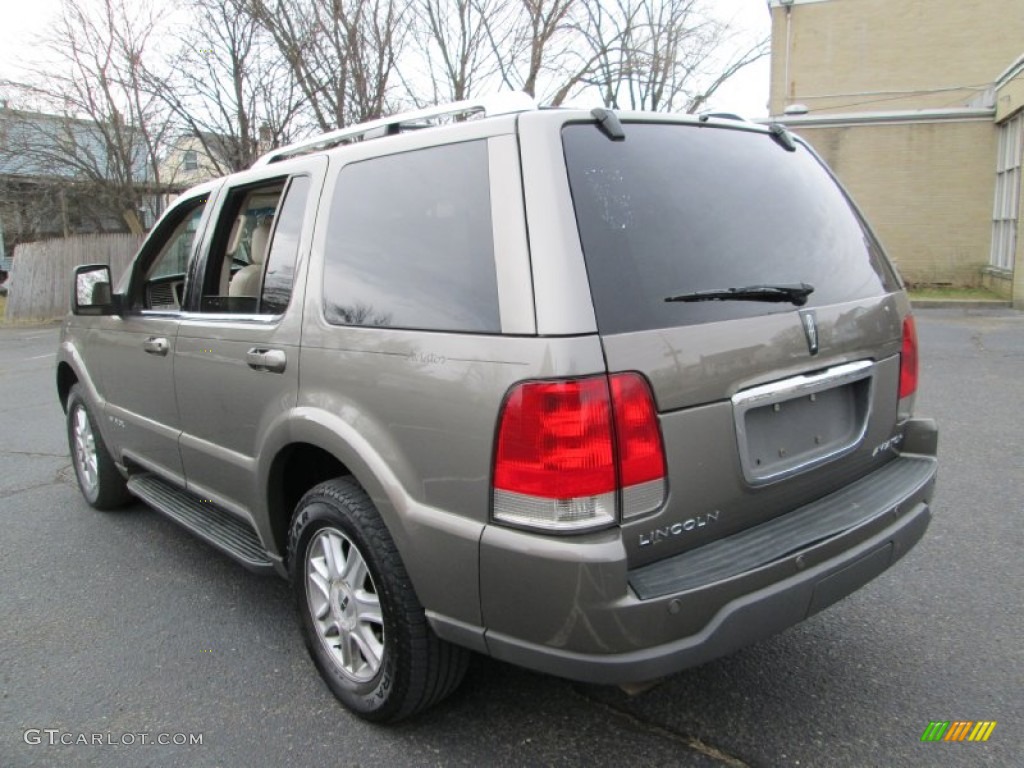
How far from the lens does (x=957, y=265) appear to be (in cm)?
1753

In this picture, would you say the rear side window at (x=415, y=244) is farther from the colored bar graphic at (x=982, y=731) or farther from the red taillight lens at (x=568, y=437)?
the colored bar graphic at (x=982, y=731)

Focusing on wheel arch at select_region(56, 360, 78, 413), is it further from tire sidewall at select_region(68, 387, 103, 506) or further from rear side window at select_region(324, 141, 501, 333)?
rear side window at select_region(324, 141, 501, 333)

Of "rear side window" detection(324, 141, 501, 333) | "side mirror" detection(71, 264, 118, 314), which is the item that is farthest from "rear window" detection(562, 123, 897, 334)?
"side mirror" detection(71, 264, 118, 314)

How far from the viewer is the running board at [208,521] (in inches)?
122

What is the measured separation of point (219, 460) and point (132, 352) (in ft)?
3.64

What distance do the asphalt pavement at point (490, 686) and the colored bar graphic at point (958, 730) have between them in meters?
0.03

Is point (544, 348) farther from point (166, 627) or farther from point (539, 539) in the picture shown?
point (166, 627)

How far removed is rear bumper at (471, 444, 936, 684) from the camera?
189 centimetres

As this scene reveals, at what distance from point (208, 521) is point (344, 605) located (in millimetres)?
1180

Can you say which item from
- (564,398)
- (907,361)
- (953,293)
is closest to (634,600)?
(564,398)

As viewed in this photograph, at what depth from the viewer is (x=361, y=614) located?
251 centimetres

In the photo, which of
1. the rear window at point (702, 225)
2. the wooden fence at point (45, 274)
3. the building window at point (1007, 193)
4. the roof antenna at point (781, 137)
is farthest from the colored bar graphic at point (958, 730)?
the wooden fence at point (45, 274)

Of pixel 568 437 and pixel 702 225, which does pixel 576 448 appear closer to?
pixel 568 437

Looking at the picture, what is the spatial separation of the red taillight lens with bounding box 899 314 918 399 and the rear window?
17 centimetres
